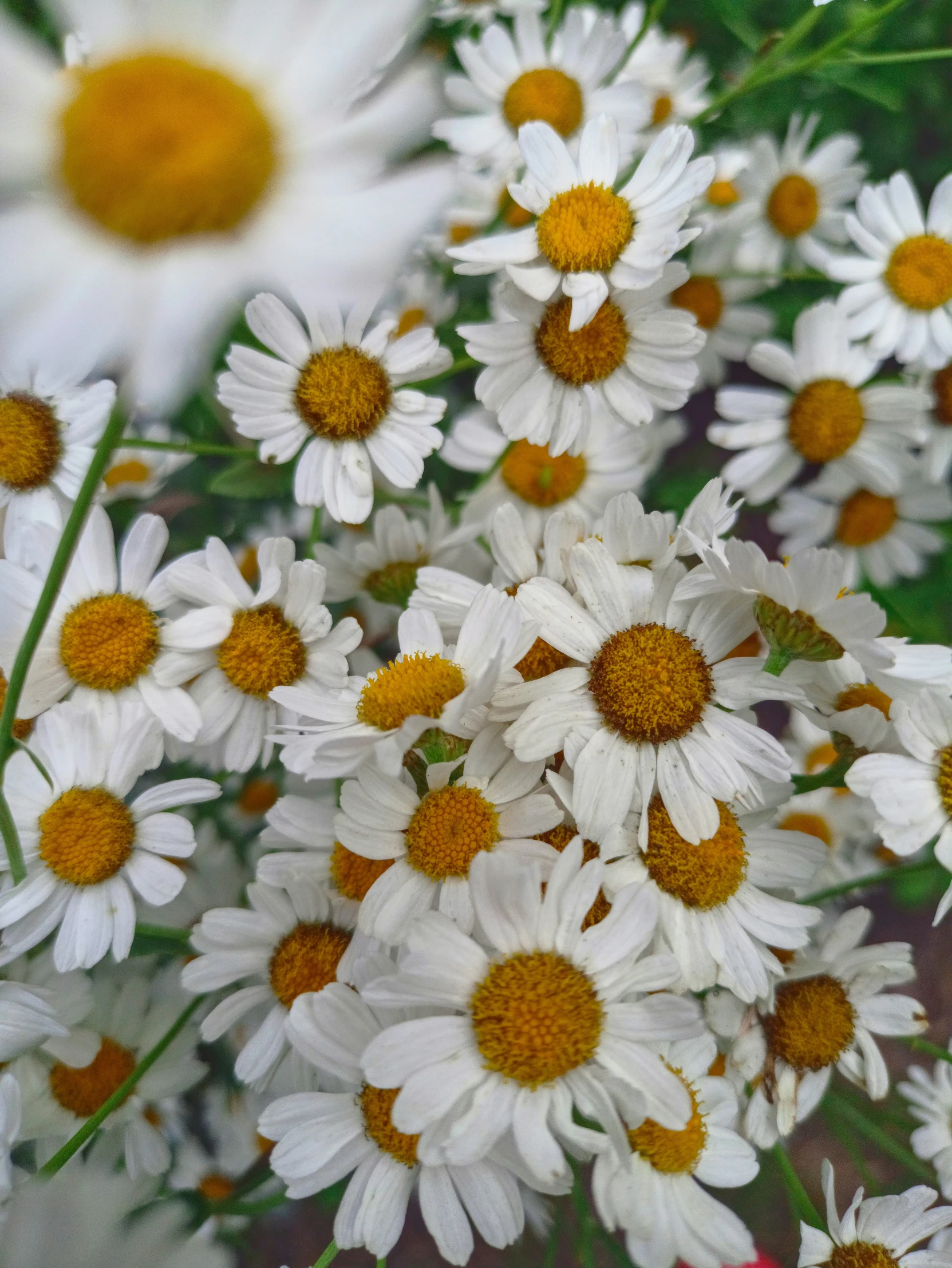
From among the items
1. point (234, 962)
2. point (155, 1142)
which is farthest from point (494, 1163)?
point (155, 1142)

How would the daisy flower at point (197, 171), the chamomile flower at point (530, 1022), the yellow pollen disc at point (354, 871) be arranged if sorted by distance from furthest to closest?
1. the yellow pollen disc at point (354, 871)
2. the chamomile flower at point (530, 1022)
3. the daisy flower at point (197, 171)

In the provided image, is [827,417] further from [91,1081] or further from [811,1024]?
[91,1081]

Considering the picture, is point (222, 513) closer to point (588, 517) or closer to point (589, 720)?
point (588, 517)

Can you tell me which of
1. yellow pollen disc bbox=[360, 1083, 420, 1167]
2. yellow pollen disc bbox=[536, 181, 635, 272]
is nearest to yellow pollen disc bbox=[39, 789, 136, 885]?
yellow pollen disc bbox=[360, 1083, 420, 1167]

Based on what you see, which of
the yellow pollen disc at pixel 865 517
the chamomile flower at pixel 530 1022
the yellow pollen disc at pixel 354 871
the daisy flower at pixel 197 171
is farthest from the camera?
the yellow pollen disc at pixel 865 517

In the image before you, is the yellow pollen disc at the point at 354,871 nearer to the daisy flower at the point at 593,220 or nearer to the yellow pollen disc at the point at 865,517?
the daisy flower at the point at 593,220

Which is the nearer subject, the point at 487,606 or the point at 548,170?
the point at 487,606

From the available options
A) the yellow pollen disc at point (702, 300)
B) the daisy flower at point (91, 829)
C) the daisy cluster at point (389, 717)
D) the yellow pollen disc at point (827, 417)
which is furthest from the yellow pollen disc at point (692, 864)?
the yellow pollen disc at point (702, 300)
